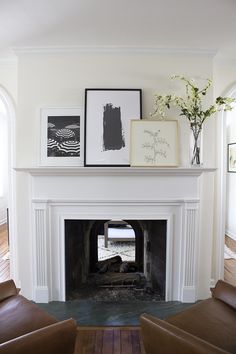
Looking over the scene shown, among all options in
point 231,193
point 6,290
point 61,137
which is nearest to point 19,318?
point 6,290

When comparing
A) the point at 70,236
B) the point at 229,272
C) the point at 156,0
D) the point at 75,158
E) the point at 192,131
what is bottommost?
the point at 229,272

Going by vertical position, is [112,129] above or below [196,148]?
above

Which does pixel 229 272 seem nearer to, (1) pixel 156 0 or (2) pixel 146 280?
(2) pixel 146 280

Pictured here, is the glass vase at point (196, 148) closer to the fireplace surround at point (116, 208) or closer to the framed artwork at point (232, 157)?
the fireplace surround at point (116, 208)

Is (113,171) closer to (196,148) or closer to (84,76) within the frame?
(196,148)

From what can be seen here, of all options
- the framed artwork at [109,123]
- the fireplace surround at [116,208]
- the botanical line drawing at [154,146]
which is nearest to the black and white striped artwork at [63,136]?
the framed artwork at [109,123]

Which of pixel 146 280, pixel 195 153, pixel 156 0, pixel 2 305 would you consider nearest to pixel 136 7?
pixel 156 0

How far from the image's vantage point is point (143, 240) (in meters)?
2.92

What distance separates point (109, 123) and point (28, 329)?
5.66ft

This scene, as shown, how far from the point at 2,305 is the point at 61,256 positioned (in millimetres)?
820

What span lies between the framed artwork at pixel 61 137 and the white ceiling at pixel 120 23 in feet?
2.10

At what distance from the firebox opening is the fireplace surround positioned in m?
0.13

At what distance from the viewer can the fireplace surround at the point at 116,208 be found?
7.50 ft

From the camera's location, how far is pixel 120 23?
191cm
